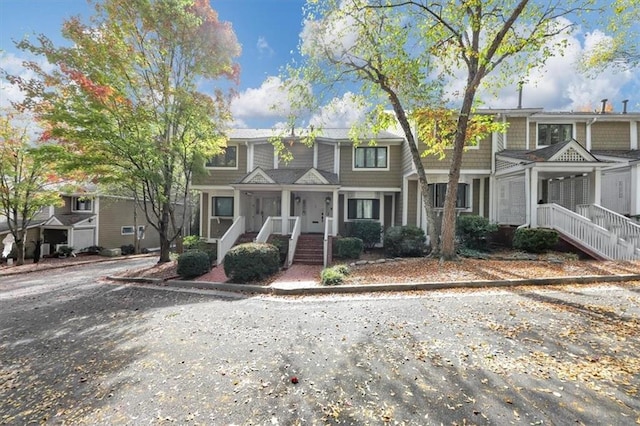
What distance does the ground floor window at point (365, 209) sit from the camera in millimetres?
15664

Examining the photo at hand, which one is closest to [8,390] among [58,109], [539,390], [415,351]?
[415,351]

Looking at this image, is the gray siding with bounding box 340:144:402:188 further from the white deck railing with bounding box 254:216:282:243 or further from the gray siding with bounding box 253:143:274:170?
the white deck railing with bounding box 254:216:282:243

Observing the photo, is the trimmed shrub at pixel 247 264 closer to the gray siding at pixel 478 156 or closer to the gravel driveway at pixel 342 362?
the gravel driveway at pixel 342 362

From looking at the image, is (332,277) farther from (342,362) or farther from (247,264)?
(342,362)

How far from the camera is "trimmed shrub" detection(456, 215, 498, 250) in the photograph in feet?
39.2

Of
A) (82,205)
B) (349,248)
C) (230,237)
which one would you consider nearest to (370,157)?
(349,248)

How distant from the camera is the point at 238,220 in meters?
13.9

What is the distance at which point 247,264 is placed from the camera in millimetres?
9102

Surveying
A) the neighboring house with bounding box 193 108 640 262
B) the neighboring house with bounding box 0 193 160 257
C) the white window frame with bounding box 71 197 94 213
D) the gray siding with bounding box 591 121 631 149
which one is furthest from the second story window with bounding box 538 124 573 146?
the white window frame with bounding box 71 197 94 213

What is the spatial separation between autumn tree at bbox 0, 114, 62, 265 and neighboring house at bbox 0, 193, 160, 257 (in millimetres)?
3811

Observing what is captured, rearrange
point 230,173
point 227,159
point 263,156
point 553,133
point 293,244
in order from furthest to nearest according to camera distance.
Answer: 1. point 263,156
2. point 227,159
3. point 230,173
4. point 553,133
5. point 293,244

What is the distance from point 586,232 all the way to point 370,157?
9550mm

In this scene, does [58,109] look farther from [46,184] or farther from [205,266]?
[46,184]

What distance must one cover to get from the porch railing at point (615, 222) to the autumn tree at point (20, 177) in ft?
86.3
